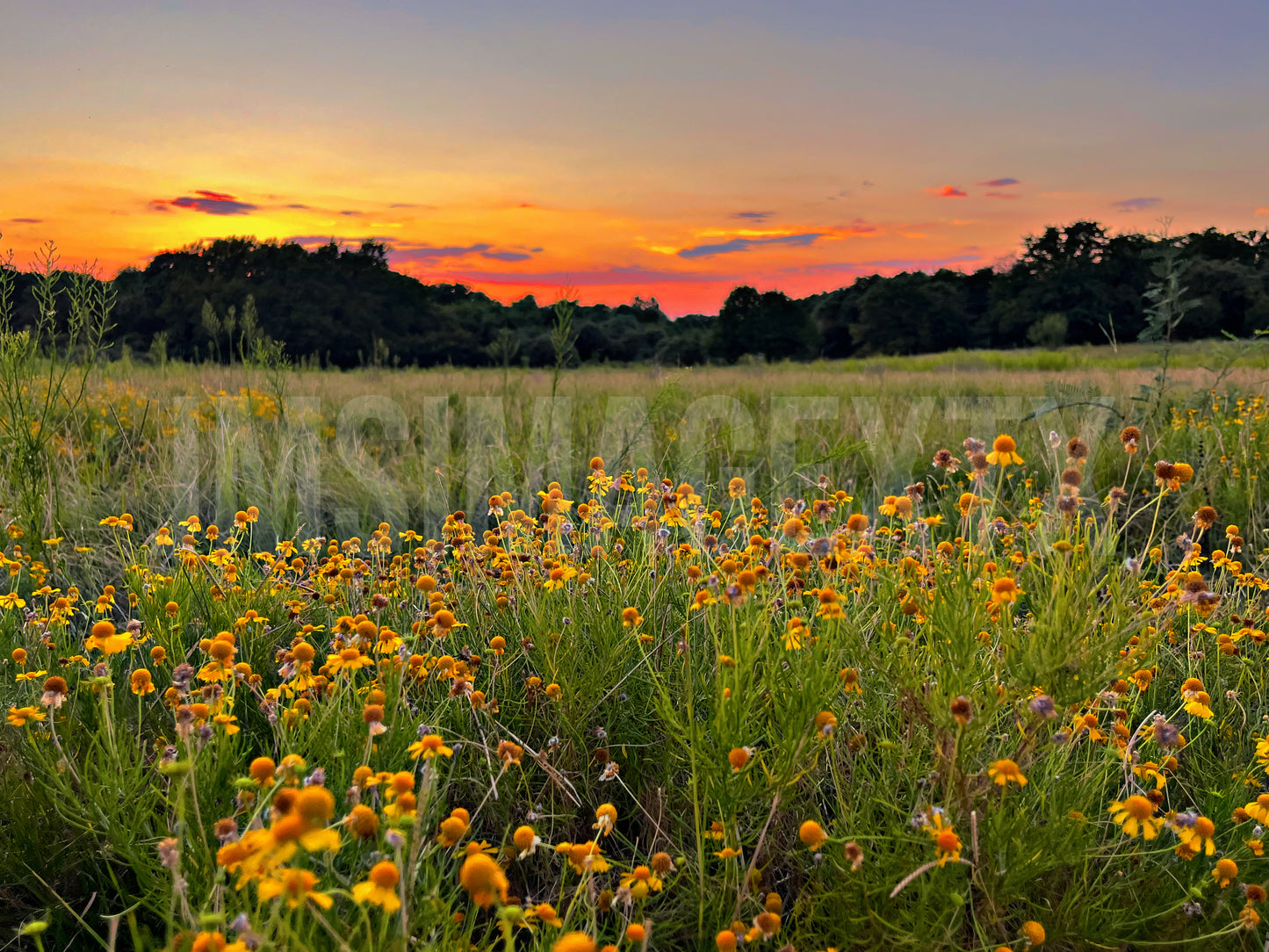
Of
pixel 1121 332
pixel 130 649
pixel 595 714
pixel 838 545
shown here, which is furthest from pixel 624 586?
pixel 1121 332

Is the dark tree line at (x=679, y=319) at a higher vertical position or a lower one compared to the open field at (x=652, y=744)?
higher

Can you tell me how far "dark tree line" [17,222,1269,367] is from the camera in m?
28.0

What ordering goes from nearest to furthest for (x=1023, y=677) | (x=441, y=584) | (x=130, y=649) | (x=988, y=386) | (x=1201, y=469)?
(x=1023, y=677)
(x=130, y=649)
(x=441, y=584)
(x=1201, y=469)
(x=988, y=386)

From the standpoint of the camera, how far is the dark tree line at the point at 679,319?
2800cm

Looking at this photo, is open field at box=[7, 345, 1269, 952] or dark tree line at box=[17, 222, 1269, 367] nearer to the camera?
open field at box=[7, 345, 1269, 952]

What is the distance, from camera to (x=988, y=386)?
9789 mm

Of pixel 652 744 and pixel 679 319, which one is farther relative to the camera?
pixel 679 319

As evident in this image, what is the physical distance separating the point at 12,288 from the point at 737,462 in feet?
13.4

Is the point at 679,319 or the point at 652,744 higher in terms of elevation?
the point at 679,319

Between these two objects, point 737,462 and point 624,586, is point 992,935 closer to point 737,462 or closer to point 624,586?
point 624,586

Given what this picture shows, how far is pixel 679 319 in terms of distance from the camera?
40844 mm

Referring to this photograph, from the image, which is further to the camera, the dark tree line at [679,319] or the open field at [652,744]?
the dark tree line at [679,319]

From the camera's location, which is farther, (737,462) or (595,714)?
(737,462)

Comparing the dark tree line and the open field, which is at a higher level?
the dark tree line
